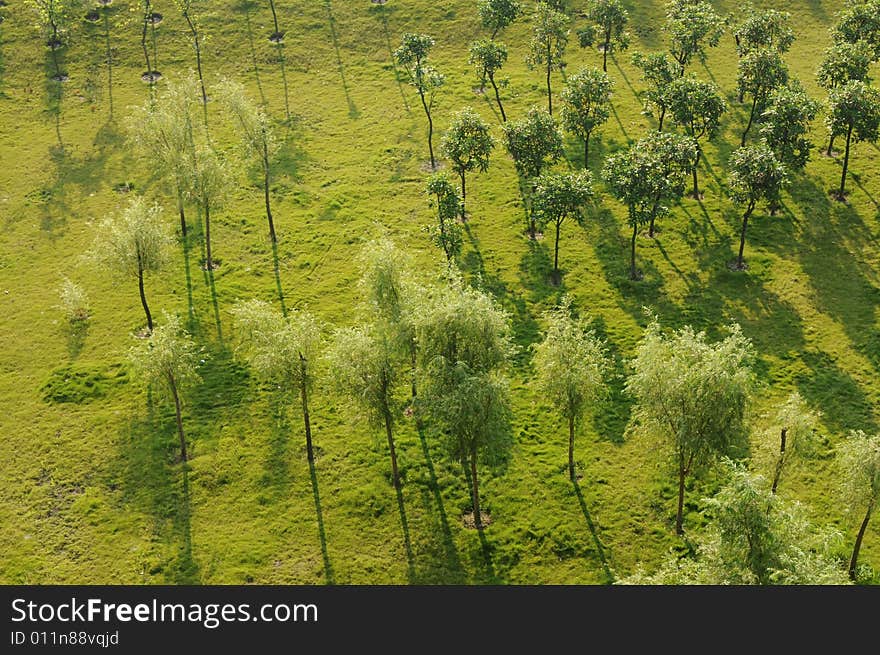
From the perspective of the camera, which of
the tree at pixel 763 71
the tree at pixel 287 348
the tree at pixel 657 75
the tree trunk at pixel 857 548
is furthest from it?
the tree at pixel 657 75

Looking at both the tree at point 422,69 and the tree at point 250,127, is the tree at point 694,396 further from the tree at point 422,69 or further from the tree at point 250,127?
the tree at point 422,69

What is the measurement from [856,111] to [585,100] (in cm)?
2665

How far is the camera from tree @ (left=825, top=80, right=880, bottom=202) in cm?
8038

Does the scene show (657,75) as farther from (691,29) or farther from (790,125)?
(790,125)

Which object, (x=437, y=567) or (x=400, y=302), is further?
(x=400, y=302)

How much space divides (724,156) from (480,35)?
137 ft

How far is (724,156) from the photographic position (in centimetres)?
9275

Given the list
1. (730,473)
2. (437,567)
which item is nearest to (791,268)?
(730,473)

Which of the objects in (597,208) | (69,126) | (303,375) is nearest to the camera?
(303,375)

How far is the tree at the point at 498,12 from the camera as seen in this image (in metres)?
104

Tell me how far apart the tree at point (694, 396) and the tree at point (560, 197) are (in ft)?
85.6

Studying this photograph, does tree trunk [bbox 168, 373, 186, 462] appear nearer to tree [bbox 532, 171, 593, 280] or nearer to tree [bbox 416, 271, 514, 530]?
tree [bbox 416, 271, 514, 530]

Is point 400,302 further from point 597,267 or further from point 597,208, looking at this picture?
point 597,208

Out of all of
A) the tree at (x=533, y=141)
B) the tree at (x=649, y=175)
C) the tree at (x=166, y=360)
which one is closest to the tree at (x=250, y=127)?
the tree at (x=533, y=141)
